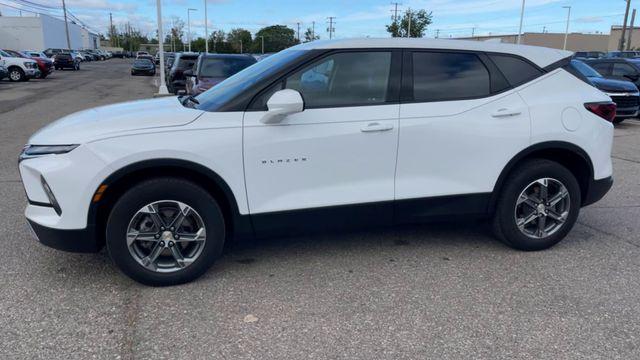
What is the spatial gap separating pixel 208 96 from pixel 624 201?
504 centimetres

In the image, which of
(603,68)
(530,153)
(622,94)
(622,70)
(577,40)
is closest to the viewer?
(530,153)

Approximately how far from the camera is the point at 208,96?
4.17m

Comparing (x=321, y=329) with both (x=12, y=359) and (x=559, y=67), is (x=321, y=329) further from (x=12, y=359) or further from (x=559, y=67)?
(x=559, y=67)

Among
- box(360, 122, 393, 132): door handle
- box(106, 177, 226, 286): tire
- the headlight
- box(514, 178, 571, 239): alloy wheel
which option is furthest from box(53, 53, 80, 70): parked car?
box(514, 178, 571, 239): alloy wheel

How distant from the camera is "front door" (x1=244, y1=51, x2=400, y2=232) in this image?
362 centimetres

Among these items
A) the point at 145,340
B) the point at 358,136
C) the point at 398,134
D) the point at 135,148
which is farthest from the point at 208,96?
the point at 145,340

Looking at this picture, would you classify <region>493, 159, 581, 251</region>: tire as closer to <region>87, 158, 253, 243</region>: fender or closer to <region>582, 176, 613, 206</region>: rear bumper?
<region>582, 176, 613, 206</region>: rear bumper

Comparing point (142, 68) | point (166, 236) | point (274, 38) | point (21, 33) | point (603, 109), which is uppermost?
point (274, 38)

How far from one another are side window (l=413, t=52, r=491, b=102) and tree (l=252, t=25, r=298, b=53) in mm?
72479

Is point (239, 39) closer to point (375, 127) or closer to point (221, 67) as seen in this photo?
point (221, 67)

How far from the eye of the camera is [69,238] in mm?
3422

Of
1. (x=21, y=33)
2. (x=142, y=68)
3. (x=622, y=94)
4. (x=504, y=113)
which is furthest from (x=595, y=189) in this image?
(x=21, y=33)

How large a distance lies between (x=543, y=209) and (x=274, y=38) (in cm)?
8207

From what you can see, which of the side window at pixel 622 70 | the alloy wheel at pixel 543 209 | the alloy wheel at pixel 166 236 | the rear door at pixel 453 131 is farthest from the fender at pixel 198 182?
the side window at pixel 622 70
